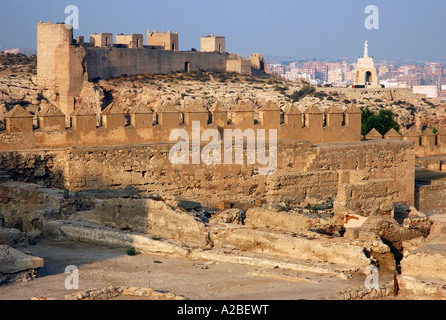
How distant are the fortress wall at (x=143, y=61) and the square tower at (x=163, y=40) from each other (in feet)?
11.0

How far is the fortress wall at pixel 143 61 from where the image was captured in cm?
6144

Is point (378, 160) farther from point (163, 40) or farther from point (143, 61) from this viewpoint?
point (163, 40)

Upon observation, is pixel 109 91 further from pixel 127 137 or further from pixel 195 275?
pixel 195 275

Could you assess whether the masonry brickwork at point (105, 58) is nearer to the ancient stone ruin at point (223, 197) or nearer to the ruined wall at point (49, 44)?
the ruined wall at point (49, 44)

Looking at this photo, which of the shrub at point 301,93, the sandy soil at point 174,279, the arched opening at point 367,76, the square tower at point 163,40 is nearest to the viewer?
the sandy soil at point 174,279

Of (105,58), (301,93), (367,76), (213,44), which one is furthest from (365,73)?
(105,58)

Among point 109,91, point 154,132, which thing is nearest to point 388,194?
point 154,132

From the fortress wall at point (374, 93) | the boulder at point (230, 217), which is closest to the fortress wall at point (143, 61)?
the fortress wall at point (374, 93)

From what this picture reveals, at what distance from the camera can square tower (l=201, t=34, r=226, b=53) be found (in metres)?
82.6

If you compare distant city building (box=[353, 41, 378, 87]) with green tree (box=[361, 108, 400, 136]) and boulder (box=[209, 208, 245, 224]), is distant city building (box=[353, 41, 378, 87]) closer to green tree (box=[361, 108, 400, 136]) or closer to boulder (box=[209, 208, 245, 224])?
green tree (box=[361, 108, 400, 136])

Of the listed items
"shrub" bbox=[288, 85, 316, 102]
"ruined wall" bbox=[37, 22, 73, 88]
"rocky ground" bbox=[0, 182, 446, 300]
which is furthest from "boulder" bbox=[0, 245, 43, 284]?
"shrub" bbox=[288, 85, 316, 102]

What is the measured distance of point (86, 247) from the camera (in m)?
10.2

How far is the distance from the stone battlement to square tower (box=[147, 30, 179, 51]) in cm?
6043
